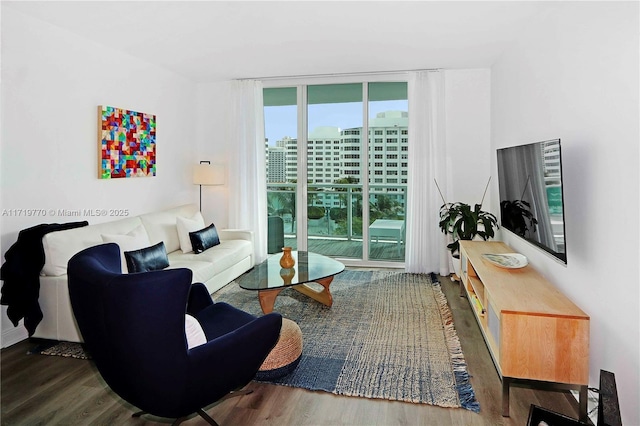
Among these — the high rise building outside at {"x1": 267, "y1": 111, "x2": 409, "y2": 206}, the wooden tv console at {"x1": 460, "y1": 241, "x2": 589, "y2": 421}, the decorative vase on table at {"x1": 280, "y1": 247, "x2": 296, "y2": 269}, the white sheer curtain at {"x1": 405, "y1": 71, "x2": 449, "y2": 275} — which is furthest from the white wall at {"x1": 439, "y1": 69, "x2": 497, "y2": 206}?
the wooden tv console at {"x1": 460, "y1": 241, "x2": 589, "y2": 421}

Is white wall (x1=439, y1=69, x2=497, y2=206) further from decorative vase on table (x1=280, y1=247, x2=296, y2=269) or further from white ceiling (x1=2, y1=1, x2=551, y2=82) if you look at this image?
decorative vase on table (x1=280, y1=247, x2=296, y2=269)

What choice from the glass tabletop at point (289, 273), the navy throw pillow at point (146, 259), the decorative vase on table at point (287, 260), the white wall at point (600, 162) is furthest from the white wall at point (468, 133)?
the navy throw pillow at point (146, 259)

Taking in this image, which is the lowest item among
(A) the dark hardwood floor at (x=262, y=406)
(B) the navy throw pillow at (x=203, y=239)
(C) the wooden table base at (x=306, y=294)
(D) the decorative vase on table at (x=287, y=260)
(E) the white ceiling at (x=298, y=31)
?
(A) the dark hardwood floor at (x=262, y=406)

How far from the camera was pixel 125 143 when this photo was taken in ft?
14.6

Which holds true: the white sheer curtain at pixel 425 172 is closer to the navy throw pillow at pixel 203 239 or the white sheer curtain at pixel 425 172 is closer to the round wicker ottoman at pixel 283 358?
the navy throw pillow at pixel 203 239

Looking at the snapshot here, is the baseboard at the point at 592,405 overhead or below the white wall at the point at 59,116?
below

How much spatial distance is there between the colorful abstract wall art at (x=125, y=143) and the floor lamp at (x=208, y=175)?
65 centimetres

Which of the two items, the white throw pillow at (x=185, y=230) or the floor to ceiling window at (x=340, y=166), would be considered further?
the floor to ceiling window at (x=340, y=166)

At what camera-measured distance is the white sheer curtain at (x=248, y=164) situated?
5676 millimetres

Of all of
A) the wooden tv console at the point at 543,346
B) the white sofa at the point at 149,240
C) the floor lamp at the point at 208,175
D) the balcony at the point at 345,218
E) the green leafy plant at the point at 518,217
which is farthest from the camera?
the balcony at the point at 345,218

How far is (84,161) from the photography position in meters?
3.93

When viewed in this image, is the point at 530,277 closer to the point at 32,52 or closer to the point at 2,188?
the point at 2,188

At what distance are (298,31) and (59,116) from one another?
7.11 feet

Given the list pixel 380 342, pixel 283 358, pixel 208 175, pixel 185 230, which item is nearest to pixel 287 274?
pixel 380 342
